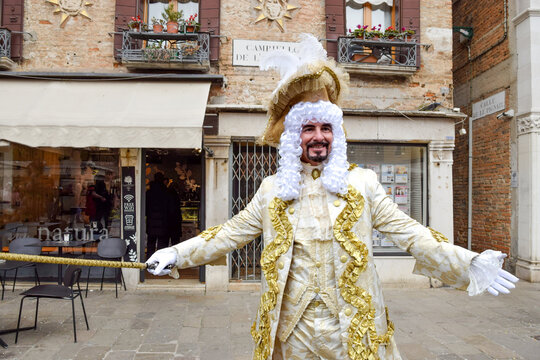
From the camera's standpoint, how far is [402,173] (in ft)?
25.9

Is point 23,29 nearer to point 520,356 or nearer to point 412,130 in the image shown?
point 412,130

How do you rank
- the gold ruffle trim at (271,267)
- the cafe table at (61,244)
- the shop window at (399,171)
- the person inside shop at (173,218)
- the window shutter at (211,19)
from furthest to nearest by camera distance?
the person inside shop at (173,218) → the shop window at (399,171) → the window shutter at (211,19) → the cafe table at (61,244) → the gold ruffle trim at (271,267)

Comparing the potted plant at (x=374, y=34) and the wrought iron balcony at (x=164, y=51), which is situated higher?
the potted plant at (x=374, y=34)

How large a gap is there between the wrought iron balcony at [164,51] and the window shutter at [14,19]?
1.89 meters

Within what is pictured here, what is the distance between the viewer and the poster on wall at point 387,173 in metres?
7.85

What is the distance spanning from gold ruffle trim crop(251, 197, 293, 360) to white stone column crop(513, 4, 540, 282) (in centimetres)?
761

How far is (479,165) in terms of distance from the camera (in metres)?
9.45

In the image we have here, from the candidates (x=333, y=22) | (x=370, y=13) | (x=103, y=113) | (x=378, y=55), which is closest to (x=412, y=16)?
(x=370, y=13)

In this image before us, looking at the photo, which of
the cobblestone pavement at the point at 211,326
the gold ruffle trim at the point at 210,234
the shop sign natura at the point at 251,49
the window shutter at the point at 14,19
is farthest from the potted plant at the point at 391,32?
the window shutter at the point at 14,19

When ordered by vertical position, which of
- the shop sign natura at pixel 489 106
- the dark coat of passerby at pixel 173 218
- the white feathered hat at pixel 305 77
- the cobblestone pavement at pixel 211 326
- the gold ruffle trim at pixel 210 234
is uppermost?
the shop sign natura at pixel 489 106

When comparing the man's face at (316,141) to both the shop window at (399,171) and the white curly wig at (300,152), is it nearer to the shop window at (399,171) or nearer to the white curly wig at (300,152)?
the white curly wig at (300,152)

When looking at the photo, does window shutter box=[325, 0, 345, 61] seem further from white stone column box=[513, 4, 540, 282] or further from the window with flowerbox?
white stone column box=[513, 4, 540, 282]

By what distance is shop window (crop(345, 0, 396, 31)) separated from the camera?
781 centimetres

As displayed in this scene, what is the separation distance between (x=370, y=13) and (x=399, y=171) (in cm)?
333
